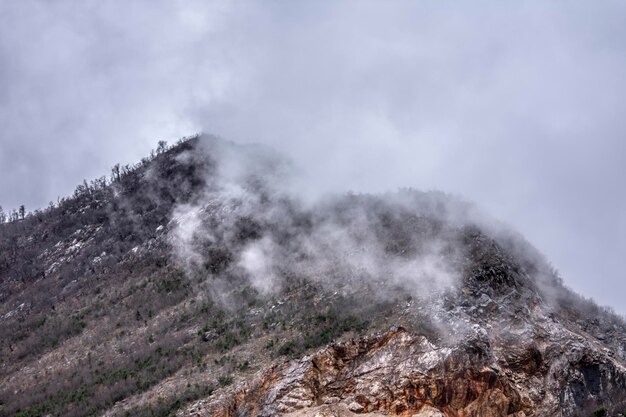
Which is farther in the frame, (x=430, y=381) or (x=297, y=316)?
(x=297, y=316)

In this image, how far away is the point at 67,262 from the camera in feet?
334

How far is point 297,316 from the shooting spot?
6028 cm

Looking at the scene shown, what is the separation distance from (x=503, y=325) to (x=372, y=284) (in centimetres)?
1289

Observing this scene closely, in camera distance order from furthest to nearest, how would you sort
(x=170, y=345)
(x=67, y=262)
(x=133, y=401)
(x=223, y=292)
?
(x=67, y=262) → (x=223, y=292) → (x=170, y=345) → (x=133, y=401)

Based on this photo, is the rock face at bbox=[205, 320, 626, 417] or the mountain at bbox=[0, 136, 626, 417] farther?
the mountain at bbox=[0, 136, 626, 417]

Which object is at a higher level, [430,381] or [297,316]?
[297,316]

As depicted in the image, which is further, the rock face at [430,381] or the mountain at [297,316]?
the mountain at [297,316]

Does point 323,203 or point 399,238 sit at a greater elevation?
point 323,203

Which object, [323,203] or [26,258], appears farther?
[26,258]

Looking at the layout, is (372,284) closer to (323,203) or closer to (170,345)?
(170,345)

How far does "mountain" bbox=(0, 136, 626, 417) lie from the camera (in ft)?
155

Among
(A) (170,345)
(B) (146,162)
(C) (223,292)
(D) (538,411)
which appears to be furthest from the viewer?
(B) (146,162)

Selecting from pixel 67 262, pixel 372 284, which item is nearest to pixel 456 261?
pixel 372 284

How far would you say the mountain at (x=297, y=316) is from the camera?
4731 cm
